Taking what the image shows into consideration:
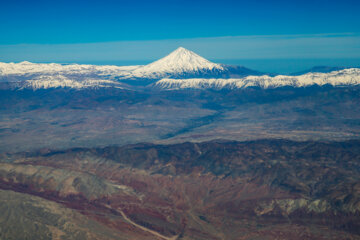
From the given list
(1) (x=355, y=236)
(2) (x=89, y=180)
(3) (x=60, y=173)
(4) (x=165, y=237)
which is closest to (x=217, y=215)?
(4) (x=165, y=237)

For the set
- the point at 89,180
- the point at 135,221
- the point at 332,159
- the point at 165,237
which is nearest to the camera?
the point at 165,237

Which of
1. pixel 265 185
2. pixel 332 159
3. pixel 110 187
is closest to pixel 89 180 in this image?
pixel 110 187

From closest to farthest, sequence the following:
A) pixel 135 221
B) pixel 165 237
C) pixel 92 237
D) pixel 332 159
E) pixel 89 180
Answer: pixel 92 237 < pixel 165 237 < pixel 135 221 < pixel 89 180 < pixel 332 159

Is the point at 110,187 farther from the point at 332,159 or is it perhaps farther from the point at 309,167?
the point at 332,159

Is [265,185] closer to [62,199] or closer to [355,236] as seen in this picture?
[355,236]

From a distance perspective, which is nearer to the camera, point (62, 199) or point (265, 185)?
point (62, 199)

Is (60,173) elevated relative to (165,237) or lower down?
elevated
